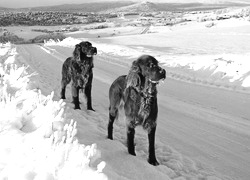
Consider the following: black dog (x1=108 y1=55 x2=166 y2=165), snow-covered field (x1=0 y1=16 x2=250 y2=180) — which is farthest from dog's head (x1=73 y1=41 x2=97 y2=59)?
black dog (x1=108 y1=55 x2=166 y2=165)

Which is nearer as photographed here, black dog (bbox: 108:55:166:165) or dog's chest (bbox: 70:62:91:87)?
black dog (bbox: 108:55:166:165)

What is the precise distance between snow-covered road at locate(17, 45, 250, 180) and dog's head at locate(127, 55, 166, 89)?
1.22 m

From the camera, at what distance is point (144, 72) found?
173 inches

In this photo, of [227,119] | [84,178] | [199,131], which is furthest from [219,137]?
Result: [84,178]

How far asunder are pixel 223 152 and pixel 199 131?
46.1 inches

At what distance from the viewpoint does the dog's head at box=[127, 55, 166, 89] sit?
425 cm

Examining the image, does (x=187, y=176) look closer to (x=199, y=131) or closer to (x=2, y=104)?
(x=199, y=131)

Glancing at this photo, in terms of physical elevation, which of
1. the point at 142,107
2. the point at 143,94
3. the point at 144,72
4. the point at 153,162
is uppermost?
the point at 144,72

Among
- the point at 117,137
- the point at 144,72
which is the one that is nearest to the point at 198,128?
the point at 117,137

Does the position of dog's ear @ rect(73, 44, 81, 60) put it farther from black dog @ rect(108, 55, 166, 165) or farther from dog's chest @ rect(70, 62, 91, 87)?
black dog @ rect(108, 55, 166, 165)

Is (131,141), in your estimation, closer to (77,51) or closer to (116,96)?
(116,96)

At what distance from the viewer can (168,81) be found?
12.5 metres

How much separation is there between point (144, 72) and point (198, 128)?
3.05 meters

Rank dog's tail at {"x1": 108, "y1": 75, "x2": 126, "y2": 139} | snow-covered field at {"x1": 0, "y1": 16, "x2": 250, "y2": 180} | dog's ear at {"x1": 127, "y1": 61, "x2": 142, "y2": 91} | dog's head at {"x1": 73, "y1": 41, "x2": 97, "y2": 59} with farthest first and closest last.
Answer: dog's head at {"x1": 73, "y1": 41, "x2": 97, "y2": 59} < dog's tail at {"x1": 108, "y1": 75, "x2": 126, "y2": 139} < dog's ear at {"x1": 127, "y1": 61, "x2": 142, "y2": 91} < snow-covered field at {"x1": 0, "y1": 16, "x2": 250, "y2": 180}
